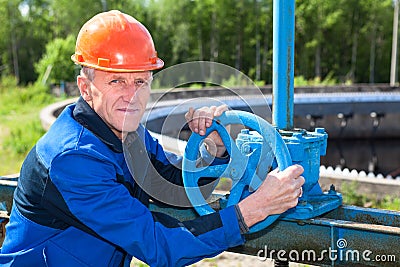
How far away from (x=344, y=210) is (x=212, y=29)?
4249 cm

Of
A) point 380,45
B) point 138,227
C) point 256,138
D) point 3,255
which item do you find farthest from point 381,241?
point 380,45

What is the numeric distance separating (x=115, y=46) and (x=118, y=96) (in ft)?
0.63

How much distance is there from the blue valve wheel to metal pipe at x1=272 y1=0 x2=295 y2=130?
1.27 ft

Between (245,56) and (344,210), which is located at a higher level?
(344,210)

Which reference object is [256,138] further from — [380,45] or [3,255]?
[380,45]

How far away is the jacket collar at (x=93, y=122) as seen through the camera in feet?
7.11

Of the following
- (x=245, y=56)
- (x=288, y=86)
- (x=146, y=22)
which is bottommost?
(x=245, y=56)

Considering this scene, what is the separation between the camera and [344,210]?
2.88 meters

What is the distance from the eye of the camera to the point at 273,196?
2.12 m

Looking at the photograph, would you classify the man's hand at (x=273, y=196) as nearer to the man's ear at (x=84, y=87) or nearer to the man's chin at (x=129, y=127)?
the man's chin at (x=129, y=127)

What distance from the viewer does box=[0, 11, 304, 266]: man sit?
2008 millimetres

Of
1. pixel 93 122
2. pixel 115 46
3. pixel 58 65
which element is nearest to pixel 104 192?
pixel 93 122

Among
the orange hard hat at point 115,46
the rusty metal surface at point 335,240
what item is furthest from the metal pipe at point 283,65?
the orange hard hat at point 115,46

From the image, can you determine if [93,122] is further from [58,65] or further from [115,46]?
[58,65]
